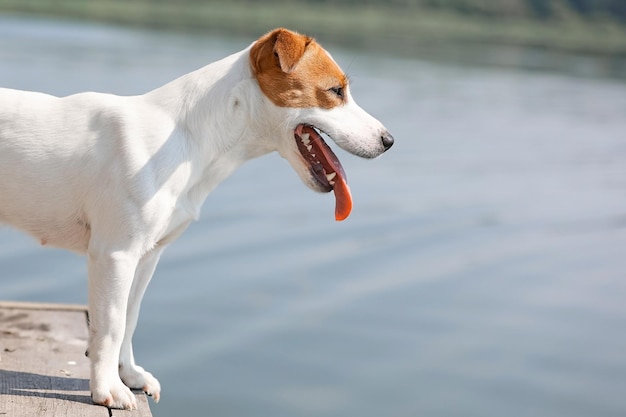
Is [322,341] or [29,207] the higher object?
[29,207]

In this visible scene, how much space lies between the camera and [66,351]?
538cm

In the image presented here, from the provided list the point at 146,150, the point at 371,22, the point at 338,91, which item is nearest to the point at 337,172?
the point at 338,91

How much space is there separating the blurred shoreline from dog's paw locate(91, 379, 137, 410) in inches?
1090

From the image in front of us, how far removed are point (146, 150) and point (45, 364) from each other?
141 centimetres

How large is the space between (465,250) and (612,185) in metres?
4.71

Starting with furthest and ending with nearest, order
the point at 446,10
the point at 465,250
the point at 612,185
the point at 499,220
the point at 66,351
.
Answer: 1. the point at 446,10
2. the point at 612,185
3. the point at 499,220
4. the point at 465,250
5. the point at 66,351

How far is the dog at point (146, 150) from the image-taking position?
4375 millimetres

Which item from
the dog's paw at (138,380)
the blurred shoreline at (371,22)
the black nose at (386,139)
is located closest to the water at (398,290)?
the dog's paw at (138,380)

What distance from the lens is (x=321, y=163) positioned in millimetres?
4652

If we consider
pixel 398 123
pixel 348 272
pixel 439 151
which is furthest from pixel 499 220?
pixel 398 123

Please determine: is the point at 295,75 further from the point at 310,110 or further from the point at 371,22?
the point at 371,22

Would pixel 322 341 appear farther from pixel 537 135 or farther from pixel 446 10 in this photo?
pixel 446 10

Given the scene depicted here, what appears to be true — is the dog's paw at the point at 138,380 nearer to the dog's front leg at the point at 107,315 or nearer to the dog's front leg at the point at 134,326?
the dog's front leg at the point at 134,326

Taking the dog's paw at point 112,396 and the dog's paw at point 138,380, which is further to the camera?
the dog's paw at point 138,380
